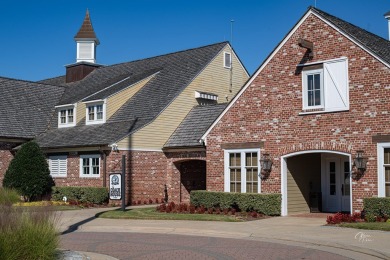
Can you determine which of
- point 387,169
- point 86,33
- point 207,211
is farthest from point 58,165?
point 387,169

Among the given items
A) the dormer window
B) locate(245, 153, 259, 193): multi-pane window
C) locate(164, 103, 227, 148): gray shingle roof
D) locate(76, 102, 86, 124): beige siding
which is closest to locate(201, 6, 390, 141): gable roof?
locate(245, 153, 259, 193): multi-pane window

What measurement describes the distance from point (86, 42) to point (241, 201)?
24816 mm

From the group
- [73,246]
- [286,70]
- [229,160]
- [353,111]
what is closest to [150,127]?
[229,160]

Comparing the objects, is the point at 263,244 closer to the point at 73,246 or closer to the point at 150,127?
the point at 73,246

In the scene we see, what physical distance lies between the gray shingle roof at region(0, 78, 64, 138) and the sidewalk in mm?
13572

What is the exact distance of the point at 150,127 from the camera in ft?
91.1

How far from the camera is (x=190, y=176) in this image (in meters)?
28.5

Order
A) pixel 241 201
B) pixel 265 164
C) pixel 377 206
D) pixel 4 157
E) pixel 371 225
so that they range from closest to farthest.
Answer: pixel 371 225, pixel 377 206, pixel 265 164, pixel 241 201, pixel 4 157

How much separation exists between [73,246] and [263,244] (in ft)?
15.1

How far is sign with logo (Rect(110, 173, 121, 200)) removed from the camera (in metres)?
22.3

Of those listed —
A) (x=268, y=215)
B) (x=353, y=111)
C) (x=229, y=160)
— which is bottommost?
(x=268, y=215)

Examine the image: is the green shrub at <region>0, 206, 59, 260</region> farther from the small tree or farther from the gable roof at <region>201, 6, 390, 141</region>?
the small tree

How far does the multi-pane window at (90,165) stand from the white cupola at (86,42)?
14.6 m

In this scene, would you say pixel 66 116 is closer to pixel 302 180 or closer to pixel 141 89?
pixel 141 89
